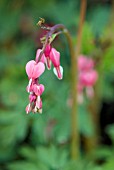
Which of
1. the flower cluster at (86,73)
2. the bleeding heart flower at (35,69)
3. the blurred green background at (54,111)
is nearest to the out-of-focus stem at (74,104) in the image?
the blurred green background at (54,111)

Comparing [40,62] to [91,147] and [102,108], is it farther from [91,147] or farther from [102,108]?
[102,108]

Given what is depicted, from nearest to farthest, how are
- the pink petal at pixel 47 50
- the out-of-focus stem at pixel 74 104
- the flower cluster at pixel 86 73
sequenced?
the pink petal at pixel 47 50 < the out-of-focus stem at pixel 74 104 < the flower cluster at pixel 86 73

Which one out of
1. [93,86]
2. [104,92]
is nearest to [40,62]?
[93,86]

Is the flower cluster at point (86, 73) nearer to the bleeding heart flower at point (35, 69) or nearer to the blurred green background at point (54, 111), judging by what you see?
the blurred green background at point (54, 111)

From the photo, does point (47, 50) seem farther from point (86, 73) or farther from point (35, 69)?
point (86, 73)

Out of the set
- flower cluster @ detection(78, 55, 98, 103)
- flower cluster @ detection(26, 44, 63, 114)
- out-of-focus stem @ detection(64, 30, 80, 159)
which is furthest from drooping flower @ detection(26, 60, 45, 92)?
flower cluster @ detection(78, 55, 98, 103)

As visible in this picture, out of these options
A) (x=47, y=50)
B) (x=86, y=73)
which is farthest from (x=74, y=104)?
(x=47, y=50)
